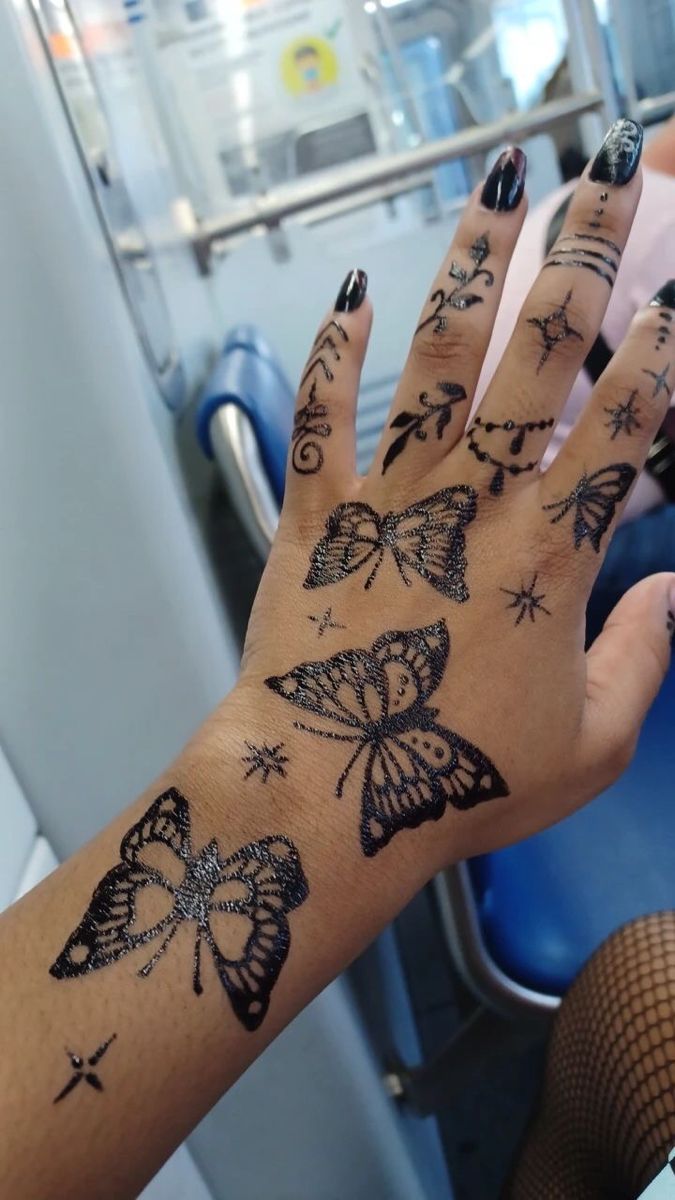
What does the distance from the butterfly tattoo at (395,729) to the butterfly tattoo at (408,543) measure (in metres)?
0.04

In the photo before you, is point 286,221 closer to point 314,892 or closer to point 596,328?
point 596,328

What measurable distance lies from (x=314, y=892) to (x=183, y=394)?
754 millimetres

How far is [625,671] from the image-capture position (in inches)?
21.8

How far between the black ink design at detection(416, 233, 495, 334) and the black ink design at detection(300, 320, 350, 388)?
0.21ft

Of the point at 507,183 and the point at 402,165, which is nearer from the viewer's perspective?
the point at 507,183

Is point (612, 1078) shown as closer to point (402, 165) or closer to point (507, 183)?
point (507, 183)

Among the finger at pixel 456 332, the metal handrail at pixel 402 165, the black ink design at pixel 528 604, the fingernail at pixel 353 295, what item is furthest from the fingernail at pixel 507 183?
the metal handrail at pixel 402 165

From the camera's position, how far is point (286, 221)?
172 centimetres

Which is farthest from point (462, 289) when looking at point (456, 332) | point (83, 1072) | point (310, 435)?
point (83, 1072)

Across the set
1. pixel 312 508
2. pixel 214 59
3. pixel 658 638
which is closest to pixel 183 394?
pixel 312 508

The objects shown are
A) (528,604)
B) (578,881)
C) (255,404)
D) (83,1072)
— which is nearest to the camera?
(83,1072)

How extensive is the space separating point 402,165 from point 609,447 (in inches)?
49.4

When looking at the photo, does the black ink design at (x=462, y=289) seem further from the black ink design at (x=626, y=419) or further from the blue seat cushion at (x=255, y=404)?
the blue seat cushion at (x=255, y=404)

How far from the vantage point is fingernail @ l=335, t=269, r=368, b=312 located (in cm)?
60
